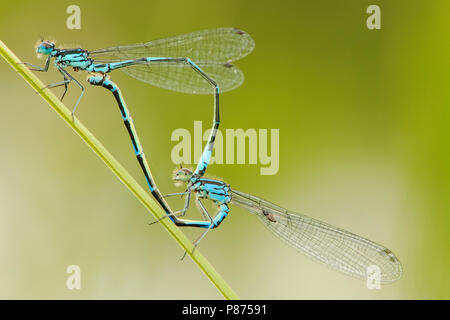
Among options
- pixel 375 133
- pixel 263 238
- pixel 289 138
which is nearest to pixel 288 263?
pixel 263 238

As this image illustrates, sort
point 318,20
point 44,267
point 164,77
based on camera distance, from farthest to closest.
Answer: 1. point 318,20
2. point 44,267
3. point 164,77

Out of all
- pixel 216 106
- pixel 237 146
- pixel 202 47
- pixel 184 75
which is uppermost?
pixel 202 47

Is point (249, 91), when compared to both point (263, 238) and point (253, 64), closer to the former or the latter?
point (253, 64)

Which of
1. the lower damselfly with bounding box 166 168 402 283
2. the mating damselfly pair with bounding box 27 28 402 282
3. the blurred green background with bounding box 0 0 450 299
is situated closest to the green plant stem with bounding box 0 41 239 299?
the mating damselfly pair with bounding box 27 28 402 282

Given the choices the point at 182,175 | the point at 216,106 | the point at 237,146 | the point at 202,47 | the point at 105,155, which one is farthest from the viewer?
the point at 237,146

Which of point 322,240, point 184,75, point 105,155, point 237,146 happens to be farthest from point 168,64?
point 322,240

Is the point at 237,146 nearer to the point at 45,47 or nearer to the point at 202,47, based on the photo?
the point at 202,47

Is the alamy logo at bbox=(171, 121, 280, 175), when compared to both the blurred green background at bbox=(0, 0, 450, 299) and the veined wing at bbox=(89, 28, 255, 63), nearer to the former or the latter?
the blurred green background at bbox=(0, 0, 450, 299)
